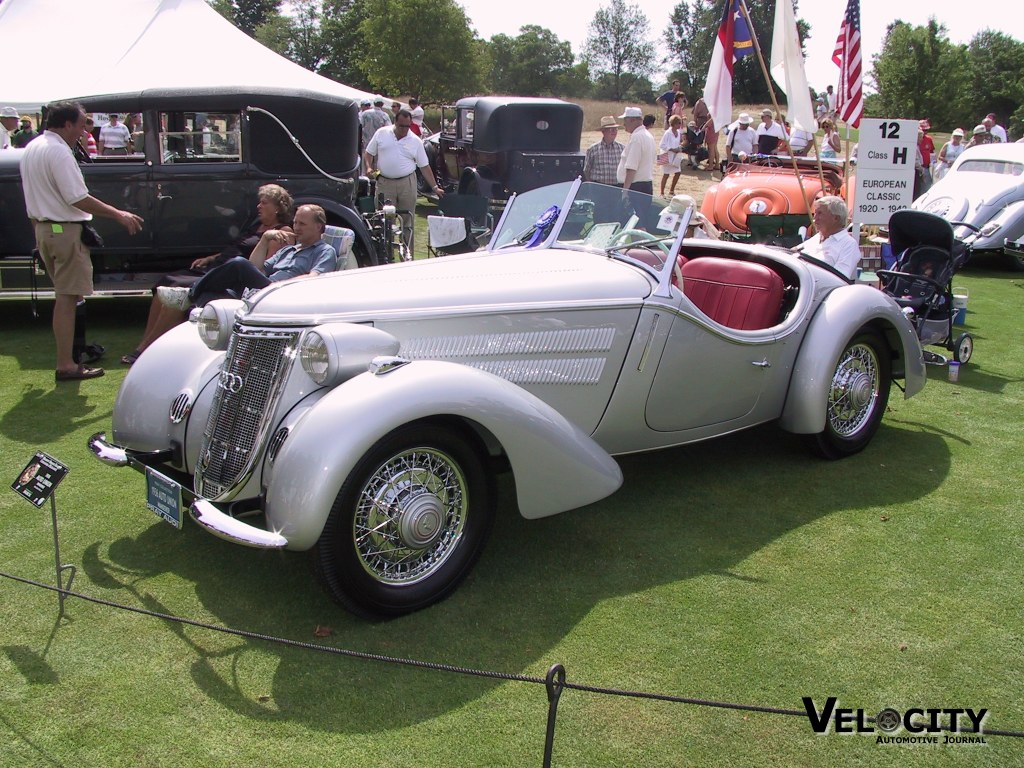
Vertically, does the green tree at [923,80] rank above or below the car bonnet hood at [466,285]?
above

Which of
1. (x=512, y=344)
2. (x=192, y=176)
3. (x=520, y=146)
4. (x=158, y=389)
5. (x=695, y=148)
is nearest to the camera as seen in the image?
(x=512, y=344)

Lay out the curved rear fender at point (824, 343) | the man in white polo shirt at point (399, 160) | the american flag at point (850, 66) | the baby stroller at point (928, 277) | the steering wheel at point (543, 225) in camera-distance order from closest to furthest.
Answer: the steering wheel at point (543, 225)
the curved rear fender at point (824, 343)
the baby stroller at point (928, 277)
the american flag at point (850, 66)
the man in white polo shirt at point (399, 160)

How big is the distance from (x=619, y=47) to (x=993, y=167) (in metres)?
95.9

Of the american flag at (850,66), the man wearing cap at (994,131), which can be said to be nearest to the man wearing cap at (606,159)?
the american flag at (850,66)

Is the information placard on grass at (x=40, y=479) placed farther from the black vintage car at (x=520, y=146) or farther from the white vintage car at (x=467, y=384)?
the black vintage car at (x=520, y=146)

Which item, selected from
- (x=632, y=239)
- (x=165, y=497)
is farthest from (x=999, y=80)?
(x=165, y=497)

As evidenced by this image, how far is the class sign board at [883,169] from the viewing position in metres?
9.25

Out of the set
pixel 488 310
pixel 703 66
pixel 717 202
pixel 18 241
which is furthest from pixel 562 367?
pixel 703 66

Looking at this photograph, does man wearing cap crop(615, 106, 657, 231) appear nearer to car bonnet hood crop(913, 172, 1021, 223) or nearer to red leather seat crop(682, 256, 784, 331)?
car bonnet hood crop(913, 172, 1021, 223)

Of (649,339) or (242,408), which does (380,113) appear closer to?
(649,339)

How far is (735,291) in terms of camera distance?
511cm

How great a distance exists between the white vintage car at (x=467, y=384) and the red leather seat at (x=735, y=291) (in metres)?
0.01

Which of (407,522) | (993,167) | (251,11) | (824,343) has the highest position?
(251,11)

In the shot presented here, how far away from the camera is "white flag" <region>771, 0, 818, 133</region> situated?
28.5 feet
